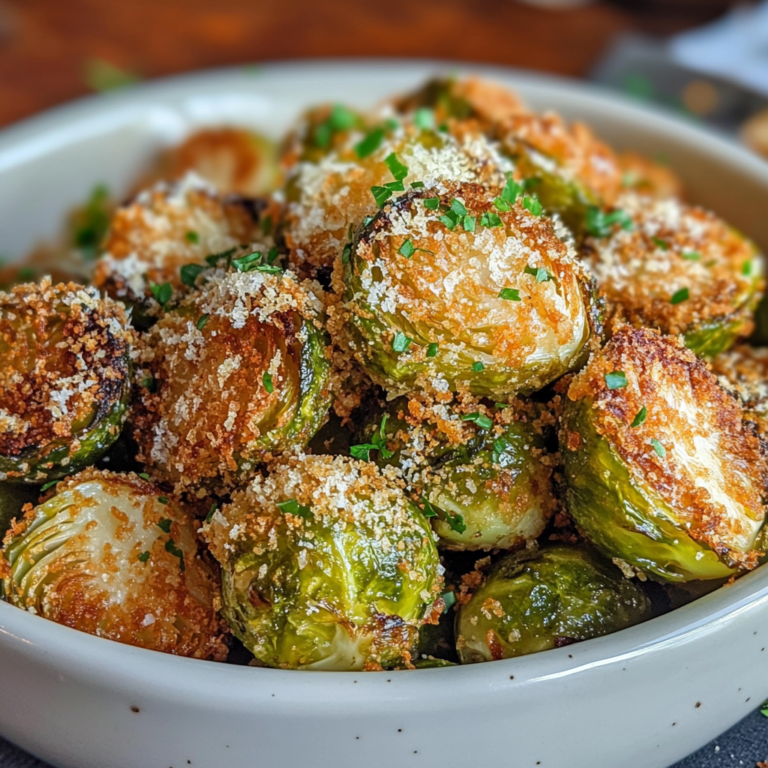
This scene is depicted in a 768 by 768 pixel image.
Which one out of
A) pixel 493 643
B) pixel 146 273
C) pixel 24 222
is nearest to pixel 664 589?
pixel 493 643

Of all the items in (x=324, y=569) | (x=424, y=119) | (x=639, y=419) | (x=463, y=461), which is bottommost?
(x=324, y=569)

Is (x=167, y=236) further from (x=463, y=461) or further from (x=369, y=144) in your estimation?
(x=463, y=461)

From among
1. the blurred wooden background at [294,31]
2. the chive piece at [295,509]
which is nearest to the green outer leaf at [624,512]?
the chive piece at [295,509]

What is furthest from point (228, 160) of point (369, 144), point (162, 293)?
point (162, 293)

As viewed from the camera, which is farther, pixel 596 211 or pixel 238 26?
pixel 238 26

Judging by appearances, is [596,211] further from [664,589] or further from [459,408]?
[664,589]

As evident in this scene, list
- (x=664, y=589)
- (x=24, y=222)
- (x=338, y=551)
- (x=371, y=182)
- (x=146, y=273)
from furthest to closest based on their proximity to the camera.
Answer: (x=24, y=222)
(x=146, y=273)
(x=371, y=182)
(x=664, y=589)
(x=338, y=551)
